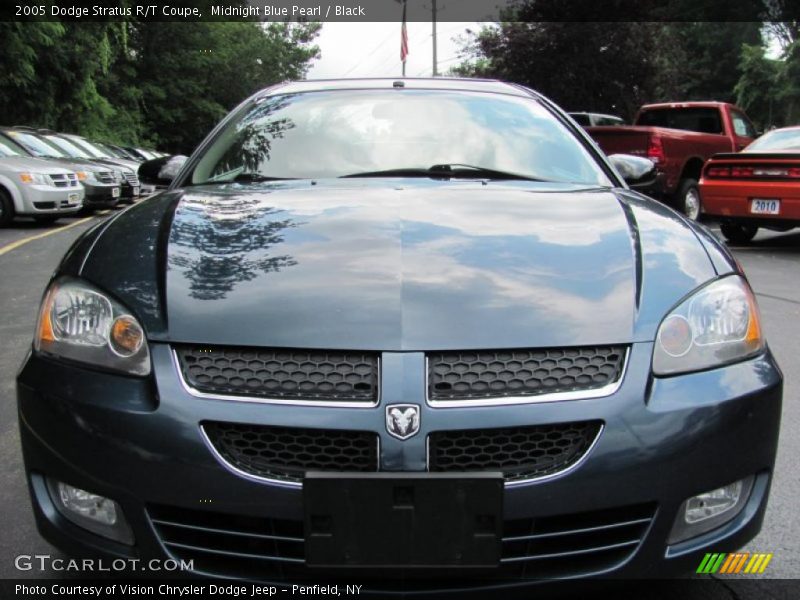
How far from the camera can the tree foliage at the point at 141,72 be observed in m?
20.1

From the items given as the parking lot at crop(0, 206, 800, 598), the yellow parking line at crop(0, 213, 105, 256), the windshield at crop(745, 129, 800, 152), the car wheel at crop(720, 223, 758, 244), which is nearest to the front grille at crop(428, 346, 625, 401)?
the parking lot at crop(0, 206, 800, 598)

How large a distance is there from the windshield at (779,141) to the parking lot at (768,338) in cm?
118

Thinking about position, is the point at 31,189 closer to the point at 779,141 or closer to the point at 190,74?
the point at 779,141

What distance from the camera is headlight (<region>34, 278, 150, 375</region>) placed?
1.83 meters

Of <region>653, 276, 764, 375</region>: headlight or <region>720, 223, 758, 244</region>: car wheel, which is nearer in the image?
<region>653, 276, 764, 375</region>: headlight

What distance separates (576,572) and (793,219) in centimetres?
803

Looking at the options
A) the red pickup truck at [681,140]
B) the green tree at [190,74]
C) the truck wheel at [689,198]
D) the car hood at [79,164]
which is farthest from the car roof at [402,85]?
the green tree at [190,74]

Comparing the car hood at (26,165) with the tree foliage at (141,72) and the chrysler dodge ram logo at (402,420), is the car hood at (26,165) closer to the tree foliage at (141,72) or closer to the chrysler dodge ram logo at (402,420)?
the tree foliage at (141,72)

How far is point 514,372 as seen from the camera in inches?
68.5

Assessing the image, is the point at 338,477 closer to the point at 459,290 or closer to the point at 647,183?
the point at 459,290

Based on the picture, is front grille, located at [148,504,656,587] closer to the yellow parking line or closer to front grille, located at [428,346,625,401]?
front grille, located at [428,346,625,401]

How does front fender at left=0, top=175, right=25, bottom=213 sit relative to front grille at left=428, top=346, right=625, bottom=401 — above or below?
below

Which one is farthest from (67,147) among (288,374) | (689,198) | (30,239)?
(288,374)

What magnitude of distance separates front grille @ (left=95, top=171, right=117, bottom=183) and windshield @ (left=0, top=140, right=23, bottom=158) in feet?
4.46
